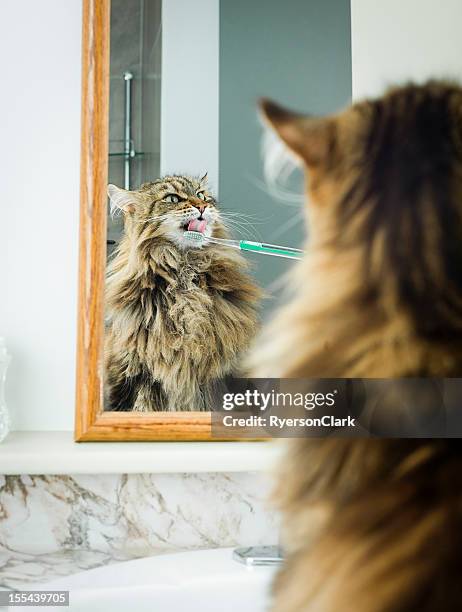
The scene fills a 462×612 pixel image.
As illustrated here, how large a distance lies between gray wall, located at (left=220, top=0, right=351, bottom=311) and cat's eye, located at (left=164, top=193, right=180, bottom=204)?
0.23ft

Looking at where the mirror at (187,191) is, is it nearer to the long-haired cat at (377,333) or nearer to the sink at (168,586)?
the sink at (168,586)

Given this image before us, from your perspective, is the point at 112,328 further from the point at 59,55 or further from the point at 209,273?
the point at 59,55

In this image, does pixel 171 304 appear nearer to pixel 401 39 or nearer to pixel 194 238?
pixel 194 238

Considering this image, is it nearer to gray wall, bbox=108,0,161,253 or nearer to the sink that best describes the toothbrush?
gray wall, bbox=108,0,161,253

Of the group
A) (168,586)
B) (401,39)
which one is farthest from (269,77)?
(168,586)

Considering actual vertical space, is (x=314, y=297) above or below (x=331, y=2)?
below

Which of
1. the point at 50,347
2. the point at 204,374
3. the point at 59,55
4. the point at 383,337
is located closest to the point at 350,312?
the point at 383,337

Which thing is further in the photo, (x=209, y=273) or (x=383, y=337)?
(x=209, y=273)

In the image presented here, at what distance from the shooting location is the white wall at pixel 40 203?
38.5 inches

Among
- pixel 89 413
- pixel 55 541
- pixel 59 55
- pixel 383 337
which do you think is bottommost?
pixel 55 541

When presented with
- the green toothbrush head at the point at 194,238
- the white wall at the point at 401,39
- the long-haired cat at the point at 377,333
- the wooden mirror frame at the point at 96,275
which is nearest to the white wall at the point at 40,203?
the wooden mirror frame at the point at 96,275

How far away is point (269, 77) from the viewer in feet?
3.21

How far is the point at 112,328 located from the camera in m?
0.94

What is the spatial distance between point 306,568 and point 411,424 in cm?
8
